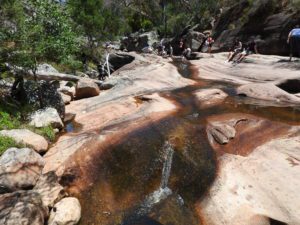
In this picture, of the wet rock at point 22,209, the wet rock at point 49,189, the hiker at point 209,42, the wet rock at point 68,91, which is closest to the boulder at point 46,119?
the wet rock at point 49,189

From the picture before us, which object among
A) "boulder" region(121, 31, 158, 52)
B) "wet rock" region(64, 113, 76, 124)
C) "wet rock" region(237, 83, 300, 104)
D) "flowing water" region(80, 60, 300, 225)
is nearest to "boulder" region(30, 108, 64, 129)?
"wet rock" region(64, 113, 76, 124)

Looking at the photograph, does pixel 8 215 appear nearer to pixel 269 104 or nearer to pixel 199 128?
pixel 199 128

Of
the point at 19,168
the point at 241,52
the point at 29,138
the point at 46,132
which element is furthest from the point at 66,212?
the point at 241,52

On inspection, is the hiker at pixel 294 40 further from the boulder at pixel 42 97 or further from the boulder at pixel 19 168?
the boulder at pixel 19 168

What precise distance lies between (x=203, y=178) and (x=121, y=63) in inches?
1140

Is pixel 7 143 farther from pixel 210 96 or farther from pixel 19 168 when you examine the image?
pixel 210 96

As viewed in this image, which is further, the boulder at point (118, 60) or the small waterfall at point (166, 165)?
the boulder at point (118, 60)

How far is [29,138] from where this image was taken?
43.0 feet

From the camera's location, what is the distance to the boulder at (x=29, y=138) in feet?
42.1

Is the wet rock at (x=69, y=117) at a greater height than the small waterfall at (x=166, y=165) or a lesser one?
lesser

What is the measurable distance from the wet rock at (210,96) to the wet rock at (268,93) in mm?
1444

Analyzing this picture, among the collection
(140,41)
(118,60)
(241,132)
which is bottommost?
(140,41)

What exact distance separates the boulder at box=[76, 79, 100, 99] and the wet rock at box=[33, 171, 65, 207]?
32.7 feet

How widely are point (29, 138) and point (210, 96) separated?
10.5 meters
